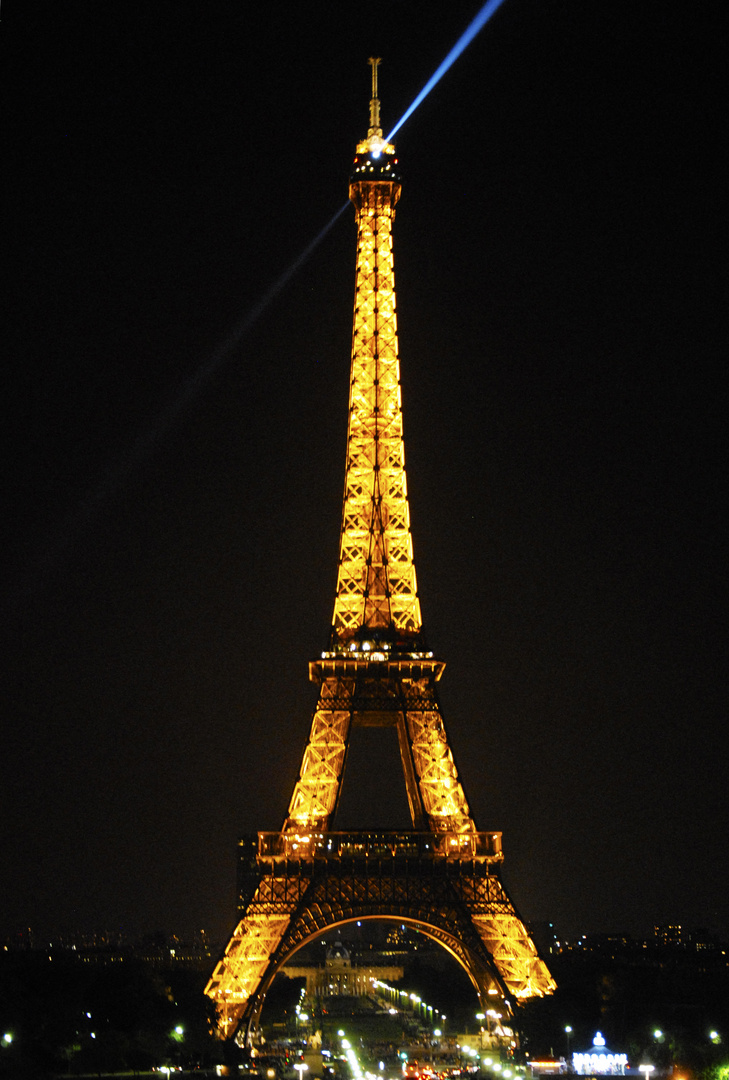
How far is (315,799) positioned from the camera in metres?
69.1

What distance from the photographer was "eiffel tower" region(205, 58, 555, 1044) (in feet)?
217

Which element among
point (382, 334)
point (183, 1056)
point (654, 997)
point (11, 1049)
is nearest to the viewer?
point (11, 1049)

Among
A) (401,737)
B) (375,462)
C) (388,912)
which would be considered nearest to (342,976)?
(401,737)

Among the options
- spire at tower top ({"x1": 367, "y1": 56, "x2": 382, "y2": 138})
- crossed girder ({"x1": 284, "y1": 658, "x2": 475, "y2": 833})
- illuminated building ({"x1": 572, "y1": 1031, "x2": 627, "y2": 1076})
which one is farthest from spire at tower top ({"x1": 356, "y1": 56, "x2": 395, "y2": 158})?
illuminated building ({"x1": 572, "y1": 1031, "x2": 627, "y2": 1076})

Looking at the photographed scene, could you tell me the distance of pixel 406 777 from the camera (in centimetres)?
7369

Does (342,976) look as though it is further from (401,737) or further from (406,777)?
(401,737)

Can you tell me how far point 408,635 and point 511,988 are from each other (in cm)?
1576

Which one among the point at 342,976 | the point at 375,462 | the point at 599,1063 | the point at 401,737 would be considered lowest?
the point at 599,1063

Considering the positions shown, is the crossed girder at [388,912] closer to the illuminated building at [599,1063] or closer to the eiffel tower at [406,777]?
the eiffel tower at [406,777]

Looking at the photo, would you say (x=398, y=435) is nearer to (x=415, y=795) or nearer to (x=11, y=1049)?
(x=415, y=795)

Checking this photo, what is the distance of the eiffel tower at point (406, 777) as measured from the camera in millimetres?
66188

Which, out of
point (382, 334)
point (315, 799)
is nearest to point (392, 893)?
point (315, 799)

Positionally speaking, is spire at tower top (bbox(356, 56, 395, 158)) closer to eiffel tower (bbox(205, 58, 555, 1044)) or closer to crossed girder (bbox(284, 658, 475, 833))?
eiffel tower (bbox(205, 58, 555, 1044))

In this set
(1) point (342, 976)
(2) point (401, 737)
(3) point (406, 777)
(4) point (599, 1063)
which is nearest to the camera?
(4) point (599, 1063)
